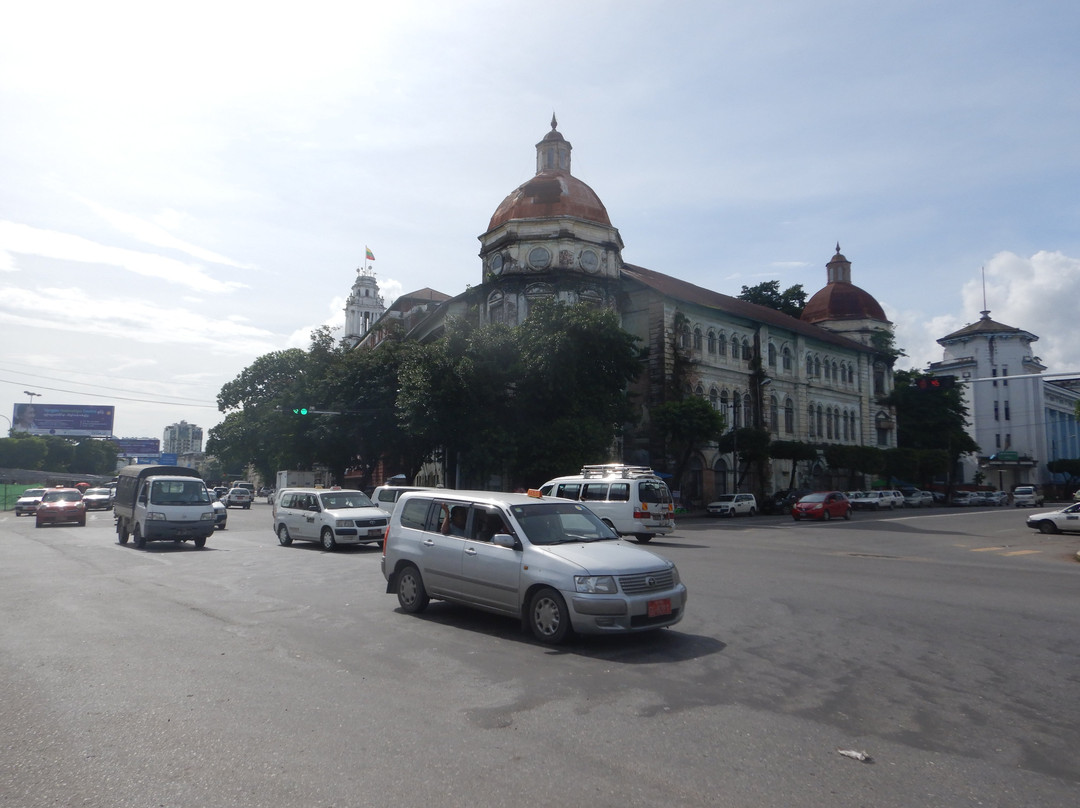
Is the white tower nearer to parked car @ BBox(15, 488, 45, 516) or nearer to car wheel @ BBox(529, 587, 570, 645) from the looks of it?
parked car @ BBox(15, 488, 45, 516)

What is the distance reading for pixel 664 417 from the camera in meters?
44.8

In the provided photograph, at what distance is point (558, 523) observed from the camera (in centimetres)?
944

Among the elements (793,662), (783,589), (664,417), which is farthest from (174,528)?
(664,417)

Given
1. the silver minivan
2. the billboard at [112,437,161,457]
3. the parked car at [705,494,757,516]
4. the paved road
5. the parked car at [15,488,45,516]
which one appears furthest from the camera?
the billboard at [112,437,161,457]

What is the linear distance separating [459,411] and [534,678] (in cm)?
3165

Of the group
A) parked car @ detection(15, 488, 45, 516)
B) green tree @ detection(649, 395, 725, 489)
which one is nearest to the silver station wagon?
green tree @ detection(649, 395, 725, 489)

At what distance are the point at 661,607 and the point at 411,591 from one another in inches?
139

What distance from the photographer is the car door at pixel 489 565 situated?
8898mm

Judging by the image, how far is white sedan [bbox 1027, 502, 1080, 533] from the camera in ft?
93.3

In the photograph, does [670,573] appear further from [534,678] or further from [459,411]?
[459,411]

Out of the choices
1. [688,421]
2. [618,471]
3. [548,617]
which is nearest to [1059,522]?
[618,471]

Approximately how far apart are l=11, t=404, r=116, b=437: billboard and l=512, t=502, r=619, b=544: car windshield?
88.8 metres

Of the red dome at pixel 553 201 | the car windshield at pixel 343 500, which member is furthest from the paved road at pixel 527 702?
the red dome at pixel 553 201

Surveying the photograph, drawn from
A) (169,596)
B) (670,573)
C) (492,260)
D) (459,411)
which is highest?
(492,260)
